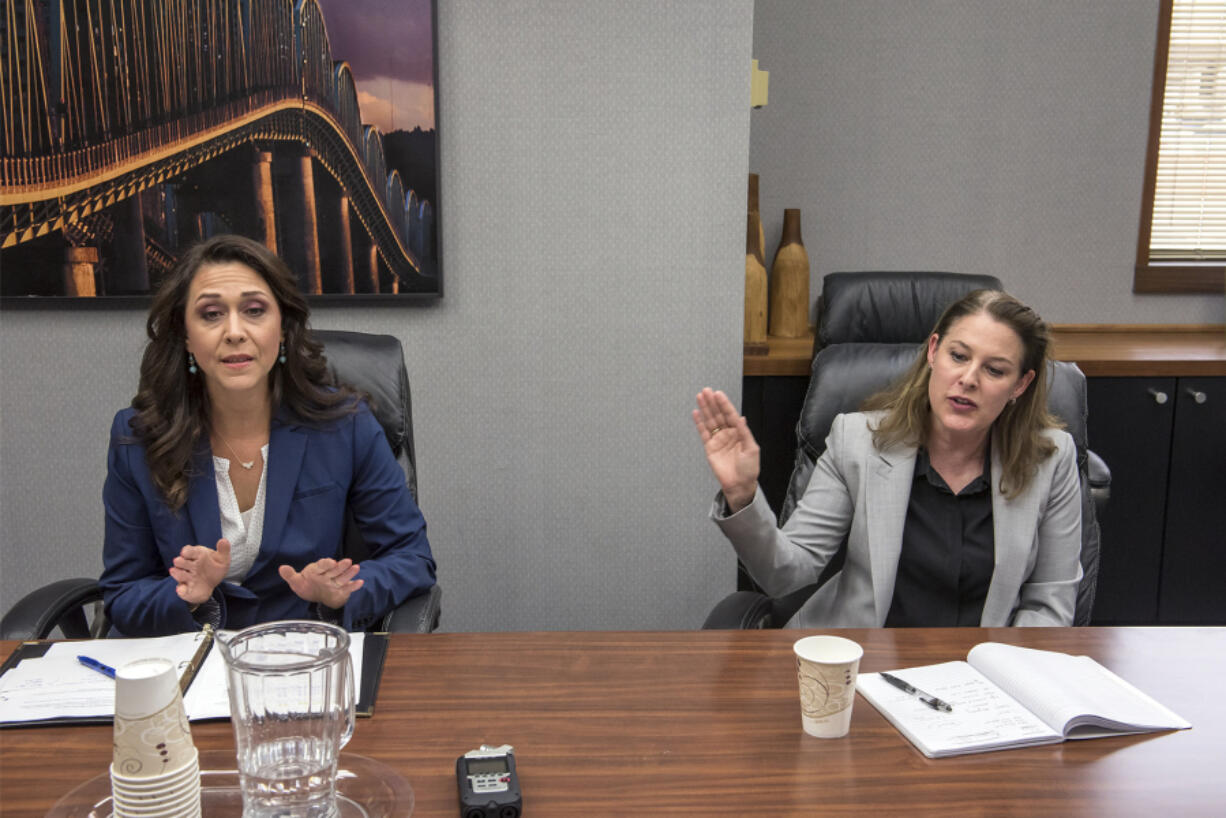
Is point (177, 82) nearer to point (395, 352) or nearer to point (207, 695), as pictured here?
point (395, 352)

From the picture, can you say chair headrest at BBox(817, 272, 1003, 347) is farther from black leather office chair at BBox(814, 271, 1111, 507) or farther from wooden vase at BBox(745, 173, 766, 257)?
wooden vase at BBox(745, 173, 766, 257)

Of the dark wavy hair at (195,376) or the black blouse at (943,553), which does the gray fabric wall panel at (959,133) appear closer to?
the black blouse at (943,553)

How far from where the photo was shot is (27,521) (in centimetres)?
253

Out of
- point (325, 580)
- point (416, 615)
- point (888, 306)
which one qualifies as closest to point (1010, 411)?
point (888, 306)

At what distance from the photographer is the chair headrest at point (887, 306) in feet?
7.55

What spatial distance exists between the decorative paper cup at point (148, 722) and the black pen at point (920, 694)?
2.66 feet

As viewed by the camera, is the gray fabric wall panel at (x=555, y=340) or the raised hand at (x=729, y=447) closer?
the raised hand at (x=729, y=447)

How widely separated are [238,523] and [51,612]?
0.99 ft

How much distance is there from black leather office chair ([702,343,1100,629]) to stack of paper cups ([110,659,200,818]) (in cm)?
122

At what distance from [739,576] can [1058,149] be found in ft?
5.75

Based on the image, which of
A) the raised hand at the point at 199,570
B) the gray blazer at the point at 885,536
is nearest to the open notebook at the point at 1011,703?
the gray blazer at the point at 885,536

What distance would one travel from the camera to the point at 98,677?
1308 millimetres

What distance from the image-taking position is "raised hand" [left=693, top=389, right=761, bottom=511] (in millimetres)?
1595

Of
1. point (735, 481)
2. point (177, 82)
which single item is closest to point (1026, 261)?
point (735, 481)
